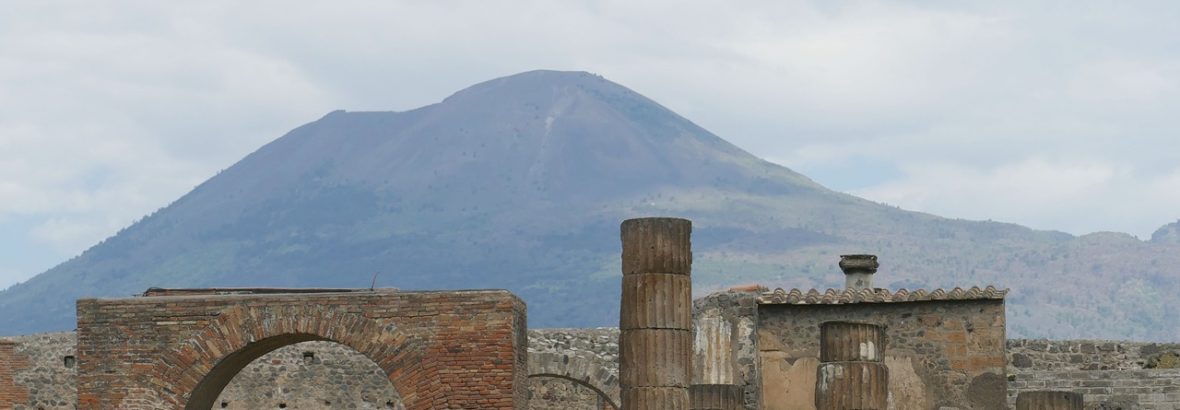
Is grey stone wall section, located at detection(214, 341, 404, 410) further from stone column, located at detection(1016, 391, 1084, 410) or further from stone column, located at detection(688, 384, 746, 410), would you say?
stone column, located at detection(1016, 391, 1084, 410)

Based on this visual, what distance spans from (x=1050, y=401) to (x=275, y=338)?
7.90 m

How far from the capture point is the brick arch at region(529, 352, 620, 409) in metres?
29.2

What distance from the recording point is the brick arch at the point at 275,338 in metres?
21.8

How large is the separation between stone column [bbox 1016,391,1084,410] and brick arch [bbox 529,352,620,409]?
9.28m

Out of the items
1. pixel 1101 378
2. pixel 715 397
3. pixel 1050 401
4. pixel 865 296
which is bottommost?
pixel 1050 401

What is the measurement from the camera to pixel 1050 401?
2052 centimetres

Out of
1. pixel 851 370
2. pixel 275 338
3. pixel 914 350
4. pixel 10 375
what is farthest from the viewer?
pixel 10 375

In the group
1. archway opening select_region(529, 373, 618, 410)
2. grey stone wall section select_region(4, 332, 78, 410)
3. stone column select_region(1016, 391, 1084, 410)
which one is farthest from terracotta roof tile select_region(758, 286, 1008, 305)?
grey stone wall section select_region(4, 332, 78, 410)

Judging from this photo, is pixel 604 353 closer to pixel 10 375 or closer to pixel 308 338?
pixel 308 338

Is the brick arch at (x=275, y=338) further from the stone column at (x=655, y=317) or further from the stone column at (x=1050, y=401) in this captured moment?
the stone column at (x=1050, y=401)

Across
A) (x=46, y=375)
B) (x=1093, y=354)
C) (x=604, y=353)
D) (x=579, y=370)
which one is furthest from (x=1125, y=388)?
(x=46, y=375)

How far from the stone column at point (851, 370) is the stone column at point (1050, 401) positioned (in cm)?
161

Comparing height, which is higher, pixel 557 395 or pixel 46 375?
pixel 46 375

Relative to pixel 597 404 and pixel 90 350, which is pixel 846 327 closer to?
pixel 90 350
